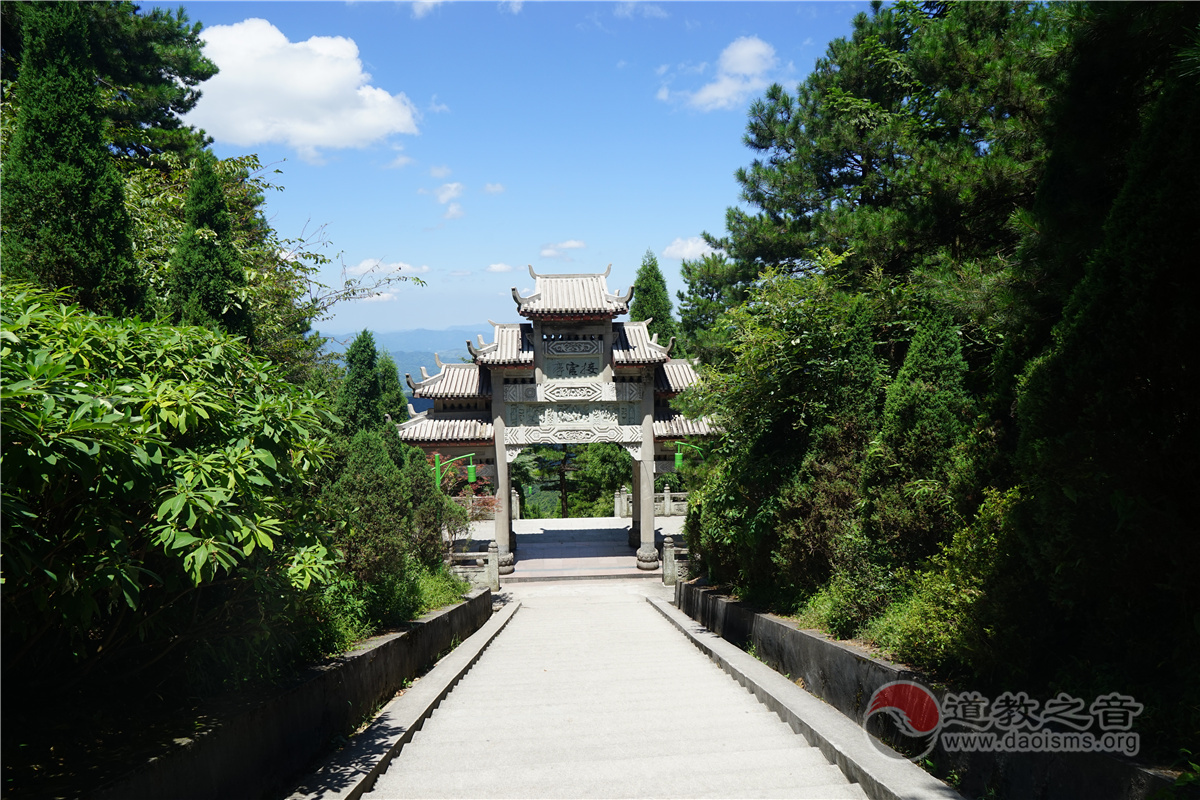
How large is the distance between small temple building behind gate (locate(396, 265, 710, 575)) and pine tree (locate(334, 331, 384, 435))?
11.5 m

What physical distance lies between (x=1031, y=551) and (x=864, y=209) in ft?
22.4

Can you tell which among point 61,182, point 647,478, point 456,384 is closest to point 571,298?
point 456,384

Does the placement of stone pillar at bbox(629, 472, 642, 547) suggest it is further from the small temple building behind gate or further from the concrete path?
the concrete path

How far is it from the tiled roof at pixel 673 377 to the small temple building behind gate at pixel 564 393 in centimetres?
5

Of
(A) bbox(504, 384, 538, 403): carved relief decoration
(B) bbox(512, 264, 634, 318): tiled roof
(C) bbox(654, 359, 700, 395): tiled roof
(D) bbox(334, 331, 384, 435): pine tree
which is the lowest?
(D) bbox(334, 331, 384, 435): pine tree

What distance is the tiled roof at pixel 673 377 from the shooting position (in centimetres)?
2153

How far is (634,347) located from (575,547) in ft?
24.6

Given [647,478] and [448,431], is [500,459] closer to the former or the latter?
[448,431]

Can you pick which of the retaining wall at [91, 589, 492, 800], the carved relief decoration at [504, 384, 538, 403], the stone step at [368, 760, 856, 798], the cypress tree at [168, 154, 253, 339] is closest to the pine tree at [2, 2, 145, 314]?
the cypress tree at [168, 154, 253, 339]

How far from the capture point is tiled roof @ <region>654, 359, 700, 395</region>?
70.6 ft

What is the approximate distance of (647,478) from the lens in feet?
69.9

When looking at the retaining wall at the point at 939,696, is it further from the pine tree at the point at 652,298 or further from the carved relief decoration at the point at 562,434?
the pine tree at the point at 652,298

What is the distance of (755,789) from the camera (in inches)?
151

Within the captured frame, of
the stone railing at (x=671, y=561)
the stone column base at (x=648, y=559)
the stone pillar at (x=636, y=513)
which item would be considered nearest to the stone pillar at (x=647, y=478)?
the stone column base at (x=648, y=559)
